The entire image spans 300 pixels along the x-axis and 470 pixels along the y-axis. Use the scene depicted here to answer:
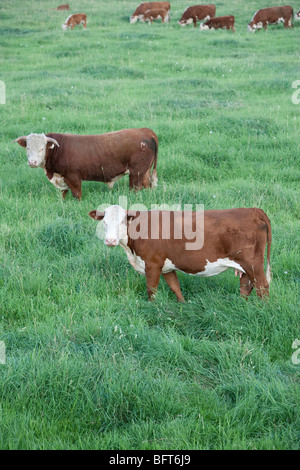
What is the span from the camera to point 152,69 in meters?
16.2

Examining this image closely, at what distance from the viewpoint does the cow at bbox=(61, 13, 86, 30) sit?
24316mm

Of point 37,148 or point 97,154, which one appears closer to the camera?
point 37,148

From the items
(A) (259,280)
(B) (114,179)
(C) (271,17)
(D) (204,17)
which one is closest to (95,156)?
(B) (114,179)

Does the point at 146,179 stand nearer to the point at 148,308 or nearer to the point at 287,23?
the point at 148,308

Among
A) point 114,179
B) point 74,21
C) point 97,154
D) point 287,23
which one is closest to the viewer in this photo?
point 97,154

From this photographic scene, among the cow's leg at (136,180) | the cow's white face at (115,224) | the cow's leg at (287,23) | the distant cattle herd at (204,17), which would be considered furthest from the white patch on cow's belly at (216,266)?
the cow's leg at (287,23)

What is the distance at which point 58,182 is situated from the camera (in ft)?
25.0

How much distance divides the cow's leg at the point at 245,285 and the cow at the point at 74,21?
2249 centimetres

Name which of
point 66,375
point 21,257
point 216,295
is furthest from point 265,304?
point 21,257

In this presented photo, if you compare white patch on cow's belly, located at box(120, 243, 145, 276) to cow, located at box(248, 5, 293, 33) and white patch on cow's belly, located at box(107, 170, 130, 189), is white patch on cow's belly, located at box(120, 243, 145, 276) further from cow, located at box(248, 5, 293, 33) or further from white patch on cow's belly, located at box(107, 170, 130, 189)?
cow, located at box(248, 5, 293, 33)

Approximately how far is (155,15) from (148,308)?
81.7ft

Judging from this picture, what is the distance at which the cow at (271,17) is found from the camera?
23328 millimetres

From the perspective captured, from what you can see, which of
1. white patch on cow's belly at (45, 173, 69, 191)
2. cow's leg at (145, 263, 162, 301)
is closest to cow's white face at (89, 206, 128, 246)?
cow's leg at (145, 263, 162, 301)

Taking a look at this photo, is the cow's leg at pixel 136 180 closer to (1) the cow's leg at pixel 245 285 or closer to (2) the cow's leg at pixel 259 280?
(1) the cow's leg at pixel 245 285
